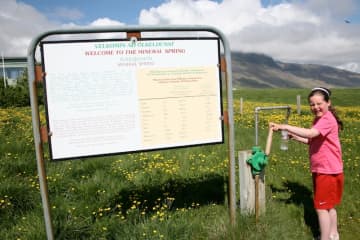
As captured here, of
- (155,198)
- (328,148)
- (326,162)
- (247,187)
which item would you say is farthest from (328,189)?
(155,198)

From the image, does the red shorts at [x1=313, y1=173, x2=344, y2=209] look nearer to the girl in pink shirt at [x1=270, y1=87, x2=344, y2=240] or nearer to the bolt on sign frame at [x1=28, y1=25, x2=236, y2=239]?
the girl in pink shirt at [x1=270, y1=87, x2=344, y2=240]

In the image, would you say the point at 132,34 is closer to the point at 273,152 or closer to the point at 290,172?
the point at 290,172

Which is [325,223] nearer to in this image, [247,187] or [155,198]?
[247,187]

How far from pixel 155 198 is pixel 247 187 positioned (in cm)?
163

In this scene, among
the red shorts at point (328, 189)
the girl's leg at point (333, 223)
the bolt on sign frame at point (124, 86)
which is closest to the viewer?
the bolt on sign frame at point (124, 86)

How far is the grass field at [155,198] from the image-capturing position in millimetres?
3945

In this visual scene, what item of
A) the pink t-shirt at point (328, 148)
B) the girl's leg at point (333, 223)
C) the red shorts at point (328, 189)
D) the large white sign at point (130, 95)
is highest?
the large white sign at point (130, 95)

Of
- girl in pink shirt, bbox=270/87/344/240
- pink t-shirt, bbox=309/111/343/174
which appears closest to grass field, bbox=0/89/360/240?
girl in pink shirt, bbox=270/87/344/240

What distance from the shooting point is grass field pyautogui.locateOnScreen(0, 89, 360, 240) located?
155 inches

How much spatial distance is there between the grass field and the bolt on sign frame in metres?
0.53

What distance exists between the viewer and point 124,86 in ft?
11.6

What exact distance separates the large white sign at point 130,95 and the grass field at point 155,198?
1.10 metres

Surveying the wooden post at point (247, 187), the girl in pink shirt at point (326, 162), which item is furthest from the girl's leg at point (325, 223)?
the wooden post at point (247, 187)

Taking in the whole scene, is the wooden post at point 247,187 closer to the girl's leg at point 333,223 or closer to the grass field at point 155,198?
the grass field at point 155,198
